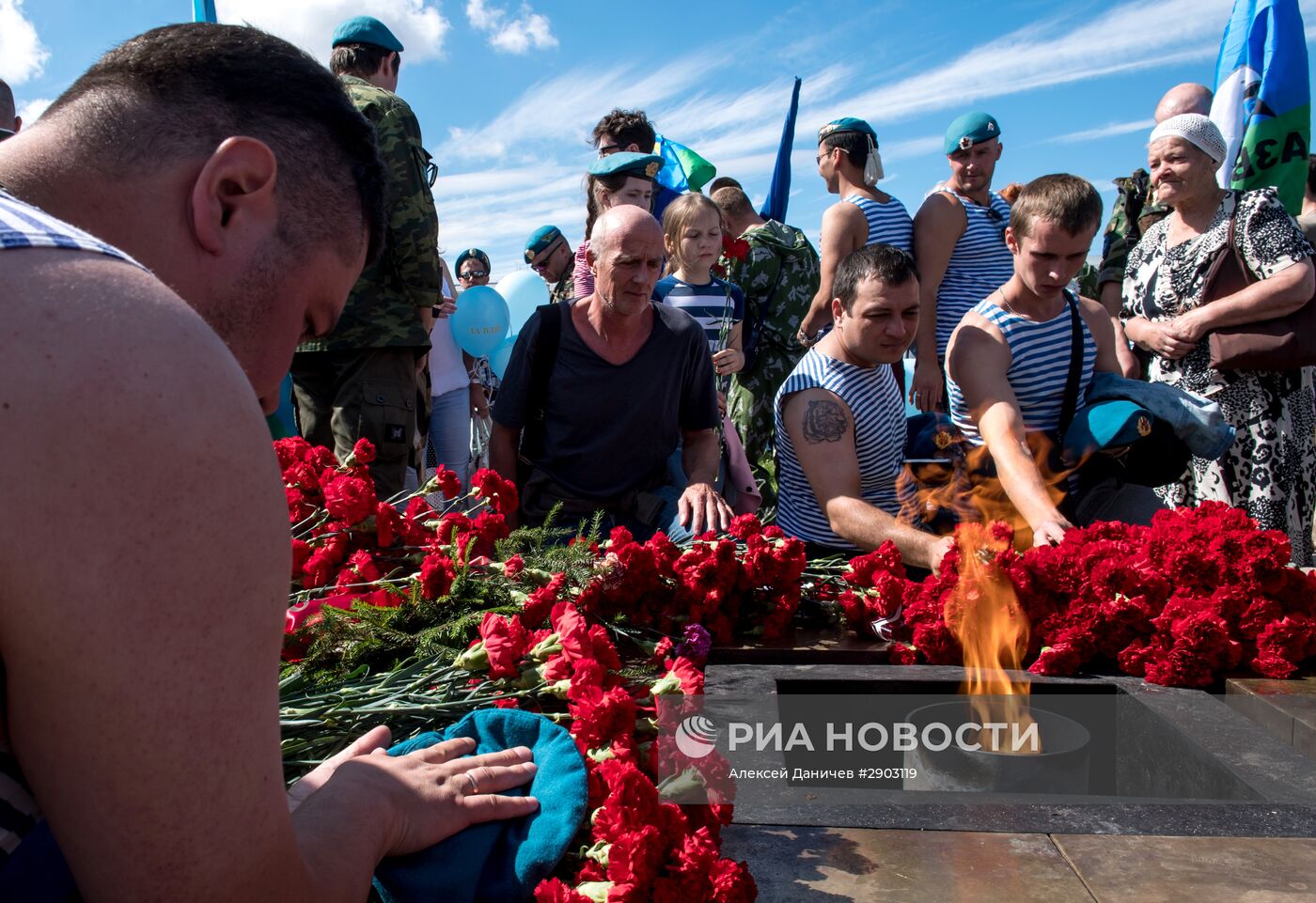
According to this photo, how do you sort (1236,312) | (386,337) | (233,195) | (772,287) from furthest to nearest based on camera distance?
(772,287)
(1236,312)
(386,337)
(233,195)

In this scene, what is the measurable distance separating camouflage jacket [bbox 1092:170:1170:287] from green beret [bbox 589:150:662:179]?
3.18 metres

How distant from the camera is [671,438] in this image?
3.94 meters

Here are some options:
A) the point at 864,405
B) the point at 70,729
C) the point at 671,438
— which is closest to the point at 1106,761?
the point at 864,405

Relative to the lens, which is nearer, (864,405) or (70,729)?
(70,729)

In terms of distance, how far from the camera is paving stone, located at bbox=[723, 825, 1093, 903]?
150 cm

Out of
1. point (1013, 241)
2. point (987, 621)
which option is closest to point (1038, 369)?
point (1013, 241)

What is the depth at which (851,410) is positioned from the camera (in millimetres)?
3633

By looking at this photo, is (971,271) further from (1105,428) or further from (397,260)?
(397,260)

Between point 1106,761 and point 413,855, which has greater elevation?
point 413,855

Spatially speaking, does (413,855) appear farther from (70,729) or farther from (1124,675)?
(1124,675)

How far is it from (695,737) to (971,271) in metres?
4.17

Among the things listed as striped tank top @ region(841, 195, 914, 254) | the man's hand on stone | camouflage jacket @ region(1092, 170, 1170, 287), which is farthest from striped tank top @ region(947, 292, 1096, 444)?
camouflage jacket @ region(1092, 170, 1170, 287)

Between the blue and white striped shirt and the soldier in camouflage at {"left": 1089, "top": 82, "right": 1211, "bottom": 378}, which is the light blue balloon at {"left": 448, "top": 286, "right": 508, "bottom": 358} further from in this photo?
the blue and white striped shirt

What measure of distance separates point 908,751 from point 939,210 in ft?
12.1
